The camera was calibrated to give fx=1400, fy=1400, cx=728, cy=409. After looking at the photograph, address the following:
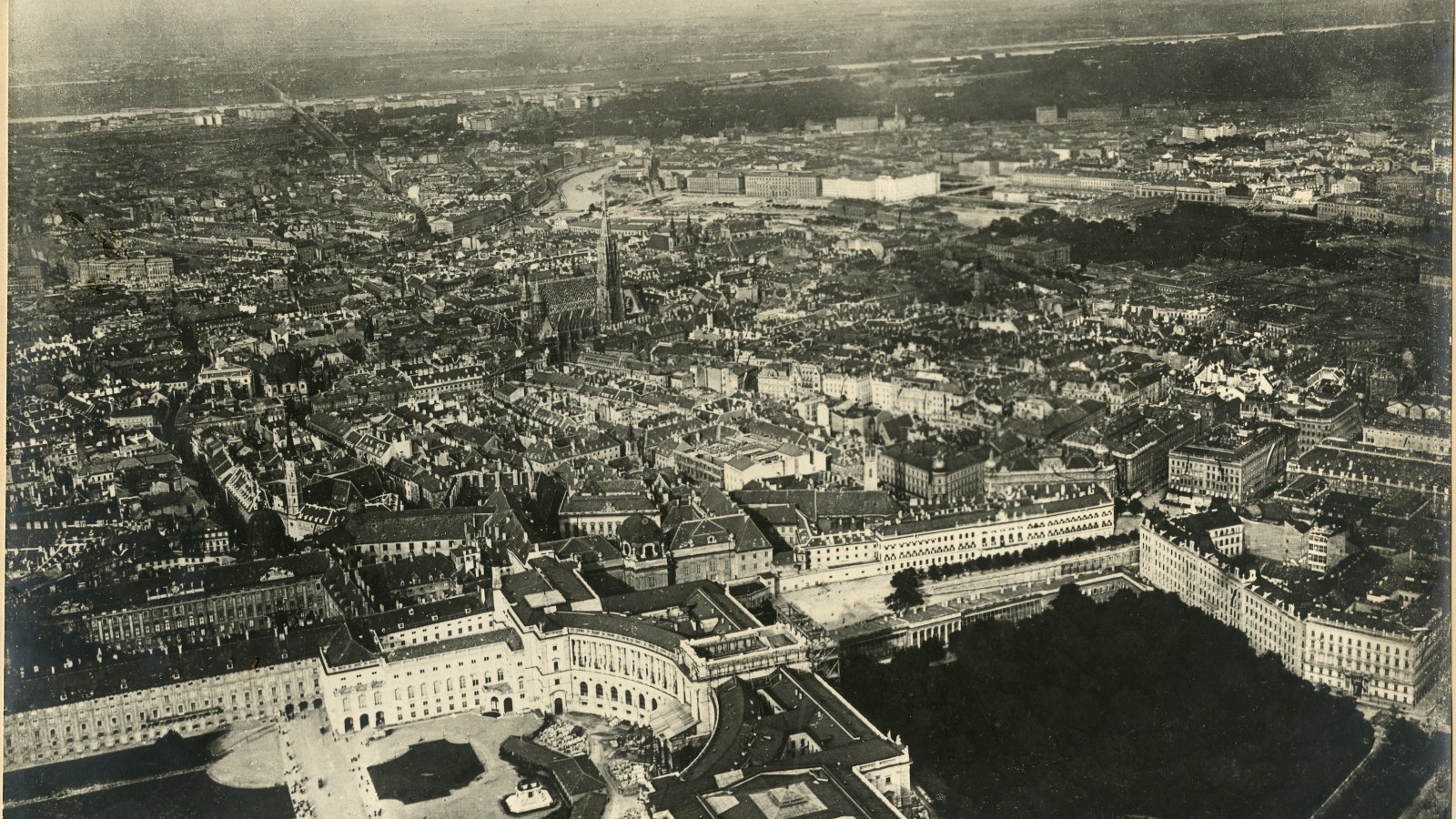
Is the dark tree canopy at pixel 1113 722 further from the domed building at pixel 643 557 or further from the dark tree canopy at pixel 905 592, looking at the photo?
the domed building at pixel 643 557

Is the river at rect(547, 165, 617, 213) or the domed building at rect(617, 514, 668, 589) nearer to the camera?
the domed building at rect(617, 514, 668, 589)

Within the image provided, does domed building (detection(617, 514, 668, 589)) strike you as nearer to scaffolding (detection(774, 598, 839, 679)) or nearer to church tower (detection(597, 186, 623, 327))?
scaffolding (detection(774, 598, 839, 679))

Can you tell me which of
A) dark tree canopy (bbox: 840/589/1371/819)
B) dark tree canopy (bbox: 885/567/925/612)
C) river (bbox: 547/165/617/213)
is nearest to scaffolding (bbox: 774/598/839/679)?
dark tree canopy (bbox: 840/589/1371/819)

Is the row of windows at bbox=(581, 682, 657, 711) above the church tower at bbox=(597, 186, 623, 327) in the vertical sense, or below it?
below

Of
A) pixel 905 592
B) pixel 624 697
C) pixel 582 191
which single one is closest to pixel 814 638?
pixel 905 592

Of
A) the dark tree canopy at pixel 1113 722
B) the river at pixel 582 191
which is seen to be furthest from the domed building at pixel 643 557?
the river at pixel 582 191

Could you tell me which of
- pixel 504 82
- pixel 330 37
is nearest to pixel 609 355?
pixel 504 82

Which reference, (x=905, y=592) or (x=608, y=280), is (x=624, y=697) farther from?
(x=608, y=280)

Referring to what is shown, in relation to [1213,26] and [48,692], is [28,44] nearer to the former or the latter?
[48,692]
